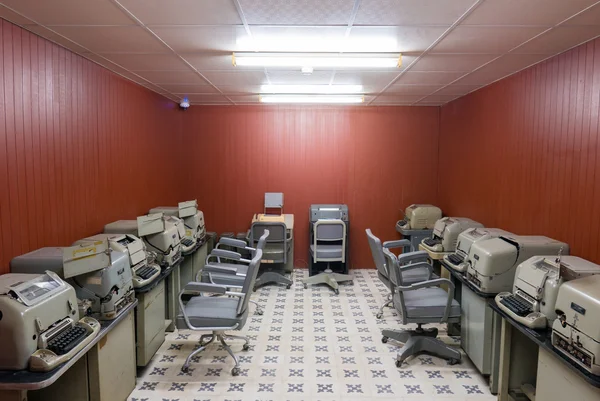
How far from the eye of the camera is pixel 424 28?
2.74 m

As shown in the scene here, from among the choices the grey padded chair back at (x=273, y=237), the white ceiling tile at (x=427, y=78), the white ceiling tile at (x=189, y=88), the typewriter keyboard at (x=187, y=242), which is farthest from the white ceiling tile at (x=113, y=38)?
the grey padded chair back at (x=273, y=237)

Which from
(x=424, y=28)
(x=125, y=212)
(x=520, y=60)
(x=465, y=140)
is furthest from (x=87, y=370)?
(x=465, y=140)

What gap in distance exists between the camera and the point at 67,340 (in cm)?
217

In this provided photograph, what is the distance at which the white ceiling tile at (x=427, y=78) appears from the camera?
4062 millimetres

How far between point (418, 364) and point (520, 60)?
293cm

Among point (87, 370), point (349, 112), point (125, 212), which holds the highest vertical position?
point (349, 112)

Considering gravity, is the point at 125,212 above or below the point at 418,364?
above

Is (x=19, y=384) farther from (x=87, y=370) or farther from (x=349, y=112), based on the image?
(x=349, y=112)

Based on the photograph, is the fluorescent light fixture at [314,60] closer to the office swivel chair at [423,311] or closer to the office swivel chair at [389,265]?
the office swivel chair at [389,265]

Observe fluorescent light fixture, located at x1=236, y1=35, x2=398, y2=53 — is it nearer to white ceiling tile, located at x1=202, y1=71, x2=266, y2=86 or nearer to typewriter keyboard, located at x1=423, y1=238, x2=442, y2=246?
white ceiling tile, located at x1=202, y1=71, x2=266, y2=86

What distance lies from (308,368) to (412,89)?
140 inches

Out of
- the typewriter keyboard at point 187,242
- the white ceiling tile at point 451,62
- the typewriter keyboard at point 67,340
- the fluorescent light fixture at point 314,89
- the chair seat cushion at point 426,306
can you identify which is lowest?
the chair seat cushion at point 426,306

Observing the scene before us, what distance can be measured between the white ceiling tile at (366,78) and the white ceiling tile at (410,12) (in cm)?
140

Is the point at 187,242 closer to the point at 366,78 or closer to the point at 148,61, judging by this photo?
the point at 148,61
